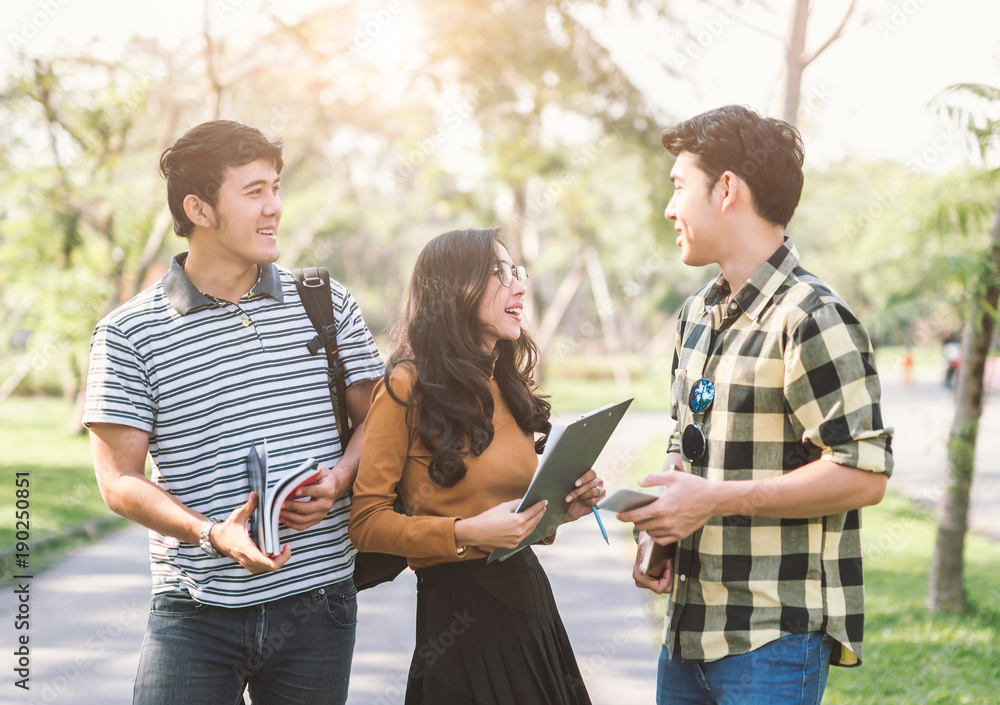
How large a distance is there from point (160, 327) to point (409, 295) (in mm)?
686

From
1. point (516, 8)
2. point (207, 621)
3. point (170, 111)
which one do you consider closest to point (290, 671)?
point (207, 621)

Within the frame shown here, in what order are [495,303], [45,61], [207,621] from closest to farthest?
[207,621] < [495,303] < [45,61]

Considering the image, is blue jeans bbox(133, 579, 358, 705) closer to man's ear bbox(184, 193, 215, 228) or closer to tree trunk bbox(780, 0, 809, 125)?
man's ear bbox(184, 193, 215, 228)

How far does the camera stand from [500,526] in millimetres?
2105

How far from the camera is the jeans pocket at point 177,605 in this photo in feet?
7.39

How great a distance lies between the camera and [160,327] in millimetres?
2299

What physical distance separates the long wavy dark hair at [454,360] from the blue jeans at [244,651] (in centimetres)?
53

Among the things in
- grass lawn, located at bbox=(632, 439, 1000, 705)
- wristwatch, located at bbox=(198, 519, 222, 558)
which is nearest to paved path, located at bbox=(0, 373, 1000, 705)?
grass lawn, located at bbox=(632, 439, 1000, 705)

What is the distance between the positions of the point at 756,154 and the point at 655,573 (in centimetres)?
115

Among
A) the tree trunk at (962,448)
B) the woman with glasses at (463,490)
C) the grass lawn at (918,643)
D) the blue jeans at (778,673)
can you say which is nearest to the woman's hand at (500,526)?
the woman with glasses at (463,490)

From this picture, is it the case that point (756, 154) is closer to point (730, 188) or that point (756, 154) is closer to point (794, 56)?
point (730, 188)

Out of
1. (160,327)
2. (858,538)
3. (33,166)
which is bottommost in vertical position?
(858,538)

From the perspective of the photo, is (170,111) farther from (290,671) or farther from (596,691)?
(290,671)

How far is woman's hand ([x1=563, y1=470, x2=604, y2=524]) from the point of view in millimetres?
2260
